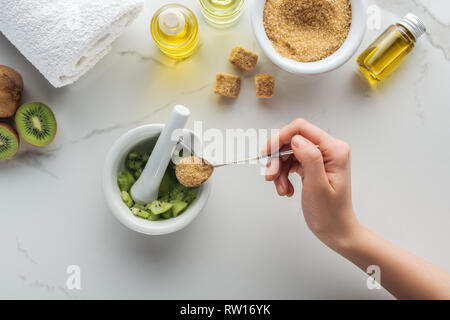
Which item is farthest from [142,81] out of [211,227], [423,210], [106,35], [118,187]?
[423,210]

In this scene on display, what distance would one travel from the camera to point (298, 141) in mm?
831

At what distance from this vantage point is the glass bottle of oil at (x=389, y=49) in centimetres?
100

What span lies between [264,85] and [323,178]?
1.11ft

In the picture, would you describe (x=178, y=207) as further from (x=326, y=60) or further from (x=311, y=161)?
(x=326, y=60)

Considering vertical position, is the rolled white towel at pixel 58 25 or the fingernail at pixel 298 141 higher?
the rolled white towel at pixel 58 25

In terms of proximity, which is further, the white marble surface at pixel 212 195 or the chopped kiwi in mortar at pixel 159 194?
the white marble surface at pixel 212 195

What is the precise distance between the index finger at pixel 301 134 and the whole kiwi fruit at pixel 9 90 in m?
0.65

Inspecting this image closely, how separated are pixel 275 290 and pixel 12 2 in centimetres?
98

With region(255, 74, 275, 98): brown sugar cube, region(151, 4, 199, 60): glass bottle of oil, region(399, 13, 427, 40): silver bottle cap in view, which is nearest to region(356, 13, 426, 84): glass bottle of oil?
region(399, 13, 427, 40): silver bottle cap

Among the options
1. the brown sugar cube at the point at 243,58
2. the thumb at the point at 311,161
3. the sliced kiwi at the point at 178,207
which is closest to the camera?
the thumb at the point at 311,161

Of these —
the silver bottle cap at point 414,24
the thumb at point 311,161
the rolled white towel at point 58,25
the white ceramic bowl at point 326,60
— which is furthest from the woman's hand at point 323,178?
the rolled white towel at point 58,25

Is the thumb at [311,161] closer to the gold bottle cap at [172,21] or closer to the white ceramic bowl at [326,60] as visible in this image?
the white ceramic bowl at [326,60]

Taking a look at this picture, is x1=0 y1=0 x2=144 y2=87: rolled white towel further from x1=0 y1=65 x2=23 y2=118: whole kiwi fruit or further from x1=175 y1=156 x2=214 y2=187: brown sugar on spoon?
x1=175 y1=156 x2=214 y2=187: brown sugar on spoon

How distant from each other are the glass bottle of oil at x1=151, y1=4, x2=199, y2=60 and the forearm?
624mm
